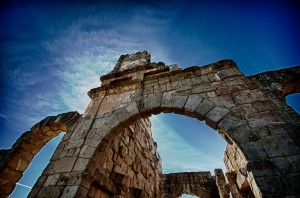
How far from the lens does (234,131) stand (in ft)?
7.77

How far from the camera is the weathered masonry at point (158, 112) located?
206 centimetres

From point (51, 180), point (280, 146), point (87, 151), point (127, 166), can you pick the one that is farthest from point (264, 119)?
point (51, 180)

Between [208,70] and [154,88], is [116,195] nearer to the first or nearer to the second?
[154,88]

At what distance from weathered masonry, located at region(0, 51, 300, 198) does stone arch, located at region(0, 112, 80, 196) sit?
0.02m

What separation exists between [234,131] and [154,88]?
1954 mm

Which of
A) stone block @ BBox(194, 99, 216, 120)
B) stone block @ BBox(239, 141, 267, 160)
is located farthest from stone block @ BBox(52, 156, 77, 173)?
stone block @ BBox(239, 141, 267, 160)

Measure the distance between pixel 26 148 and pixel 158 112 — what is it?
4.27 metres

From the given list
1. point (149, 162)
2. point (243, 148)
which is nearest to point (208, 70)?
point (243, 148)

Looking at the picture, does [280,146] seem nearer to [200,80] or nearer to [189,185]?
[200,80]

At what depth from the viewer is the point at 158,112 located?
330 cm

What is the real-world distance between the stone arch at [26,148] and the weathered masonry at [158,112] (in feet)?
0.08

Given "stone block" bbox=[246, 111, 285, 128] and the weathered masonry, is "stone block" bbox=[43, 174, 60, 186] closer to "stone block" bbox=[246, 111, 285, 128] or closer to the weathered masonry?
the weathered masonry

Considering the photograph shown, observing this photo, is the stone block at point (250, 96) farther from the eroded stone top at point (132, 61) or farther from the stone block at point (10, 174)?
the stone block at point (10, 174)

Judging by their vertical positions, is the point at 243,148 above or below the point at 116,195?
above
